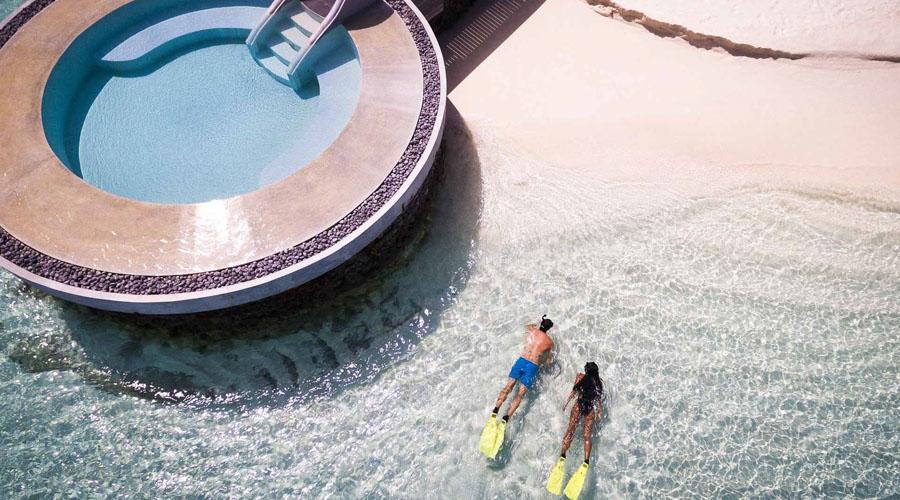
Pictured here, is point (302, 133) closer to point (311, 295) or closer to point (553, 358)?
point (311, 295)

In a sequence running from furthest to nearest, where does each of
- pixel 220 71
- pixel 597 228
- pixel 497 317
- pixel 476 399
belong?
1. pixel 220 71
2. pixel 597 228
3. pixel 497 317
4. pixel 476 399

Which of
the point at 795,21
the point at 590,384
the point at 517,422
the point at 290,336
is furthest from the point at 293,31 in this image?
the point at 795,21

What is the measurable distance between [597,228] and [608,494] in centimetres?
376

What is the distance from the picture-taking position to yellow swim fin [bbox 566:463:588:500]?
283 inches

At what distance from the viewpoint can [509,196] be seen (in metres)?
9.50

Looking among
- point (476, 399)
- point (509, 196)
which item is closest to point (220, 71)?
point (509, 196)

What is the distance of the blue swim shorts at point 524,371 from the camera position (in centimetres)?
767

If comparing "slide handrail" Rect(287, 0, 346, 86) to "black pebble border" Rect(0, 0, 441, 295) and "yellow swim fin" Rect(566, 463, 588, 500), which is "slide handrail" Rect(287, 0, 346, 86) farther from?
"yellow swim fin" Rect(566, 463, 588, 500)

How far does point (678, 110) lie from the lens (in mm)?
10461

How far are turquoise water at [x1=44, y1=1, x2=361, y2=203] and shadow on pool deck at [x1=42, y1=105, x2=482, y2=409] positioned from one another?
183 cm

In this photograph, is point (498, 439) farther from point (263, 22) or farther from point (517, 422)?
point (263, 22)

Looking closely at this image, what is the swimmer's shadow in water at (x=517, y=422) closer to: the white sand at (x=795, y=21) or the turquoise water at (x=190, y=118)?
the turquoise water at (x=190, y=118)

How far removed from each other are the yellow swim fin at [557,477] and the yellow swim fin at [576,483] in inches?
4.2

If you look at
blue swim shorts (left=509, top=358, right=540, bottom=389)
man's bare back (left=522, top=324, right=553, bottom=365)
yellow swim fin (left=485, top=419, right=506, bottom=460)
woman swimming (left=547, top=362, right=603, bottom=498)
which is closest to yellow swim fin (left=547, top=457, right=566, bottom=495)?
woman swimming (left=547, top=362, right=603, bottom=498)
